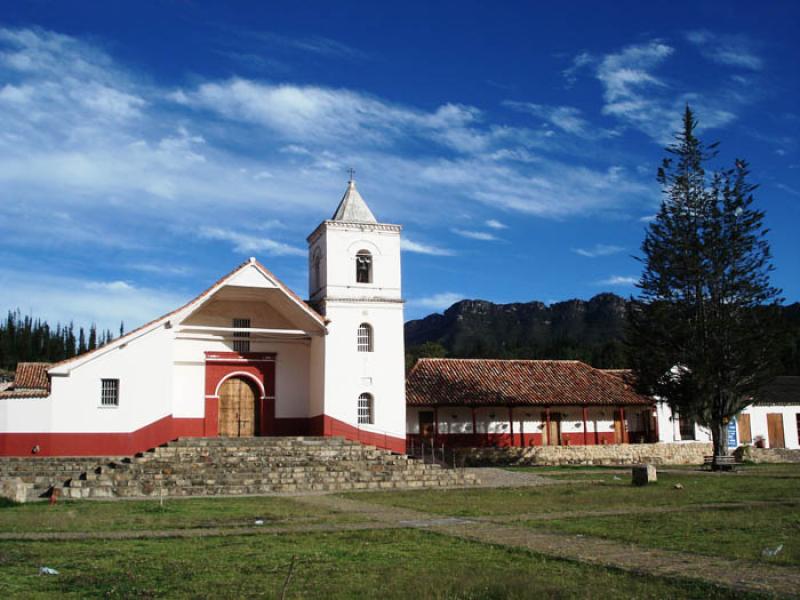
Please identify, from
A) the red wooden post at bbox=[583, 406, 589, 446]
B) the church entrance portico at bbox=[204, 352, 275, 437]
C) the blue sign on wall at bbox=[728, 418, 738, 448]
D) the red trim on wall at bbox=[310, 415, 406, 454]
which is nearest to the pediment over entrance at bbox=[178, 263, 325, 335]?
the church entrance portico at bbox=[204, 352, 275, 437]

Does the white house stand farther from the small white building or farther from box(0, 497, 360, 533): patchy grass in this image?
the small white building

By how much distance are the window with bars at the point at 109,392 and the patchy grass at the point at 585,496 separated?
29.4 feet

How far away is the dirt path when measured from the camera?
7.81m

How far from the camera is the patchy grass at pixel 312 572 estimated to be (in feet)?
24.2

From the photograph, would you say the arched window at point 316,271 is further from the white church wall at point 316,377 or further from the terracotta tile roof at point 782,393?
the terracotta tile roof at point 782,393

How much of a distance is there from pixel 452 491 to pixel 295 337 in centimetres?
1010

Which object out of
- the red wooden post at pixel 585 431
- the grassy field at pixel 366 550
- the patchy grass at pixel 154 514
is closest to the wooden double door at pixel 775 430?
the red wooden post at pixel 585 431

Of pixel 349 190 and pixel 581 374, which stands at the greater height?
pixel 349 190

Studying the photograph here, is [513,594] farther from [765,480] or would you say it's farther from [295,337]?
[295,337]

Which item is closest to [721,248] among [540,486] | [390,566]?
[540,486]

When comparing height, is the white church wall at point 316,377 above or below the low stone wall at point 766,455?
above

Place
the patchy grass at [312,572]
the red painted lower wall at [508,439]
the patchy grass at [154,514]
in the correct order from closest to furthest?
the patchy grass at [312,572]
the patchy grass at [154,514]
the red painted lower wall at [508,439]

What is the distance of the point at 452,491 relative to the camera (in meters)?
20.1

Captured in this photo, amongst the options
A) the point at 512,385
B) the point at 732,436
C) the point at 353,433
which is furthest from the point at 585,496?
the point at 732,436
